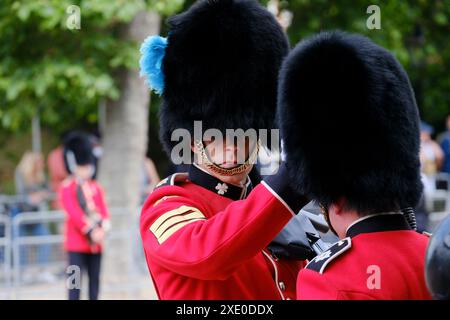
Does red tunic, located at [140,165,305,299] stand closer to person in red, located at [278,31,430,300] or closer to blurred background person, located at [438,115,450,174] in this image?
person in red, located at [278,31,430,300]

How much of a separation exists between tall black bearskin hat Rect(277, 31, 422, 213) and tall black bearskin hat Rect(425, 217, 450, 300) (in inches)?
13.0

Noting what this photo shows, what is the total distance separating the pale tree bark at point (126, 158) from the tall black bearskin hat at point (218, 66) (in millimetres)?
5558

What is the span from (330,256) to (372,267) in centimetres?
12

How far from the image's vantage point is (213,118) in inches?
119

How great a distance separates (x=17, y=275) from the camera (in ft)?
25.7

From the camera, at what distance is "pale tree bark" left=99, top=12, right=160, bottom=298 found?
8586mm

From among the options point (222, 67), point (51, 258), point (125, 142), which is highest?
point (222, 67)

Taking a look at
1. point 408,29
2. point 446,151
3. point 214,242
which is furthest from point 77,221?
point 446,151

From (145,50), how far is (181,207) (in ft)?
1.89

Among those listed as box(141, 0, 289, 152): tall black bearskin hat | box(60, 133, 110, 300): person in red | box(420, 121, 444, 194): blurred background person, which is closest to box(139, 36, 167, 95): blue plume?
box(141, 0, 289, 152): tall black bearskin hat

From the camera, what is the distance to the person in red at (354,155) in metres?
2.42

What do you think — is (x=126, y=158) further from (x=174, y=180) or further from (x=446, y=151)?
(x=174, y=180)

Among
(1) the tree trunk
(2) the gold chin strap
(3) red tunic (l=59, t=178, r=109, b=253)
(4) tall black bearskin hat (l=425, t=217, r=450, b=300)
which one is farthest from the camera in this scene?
(1) the tree trunk

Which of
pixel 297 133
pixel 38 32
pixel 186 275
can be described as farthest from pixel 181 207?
pixel 38 32
